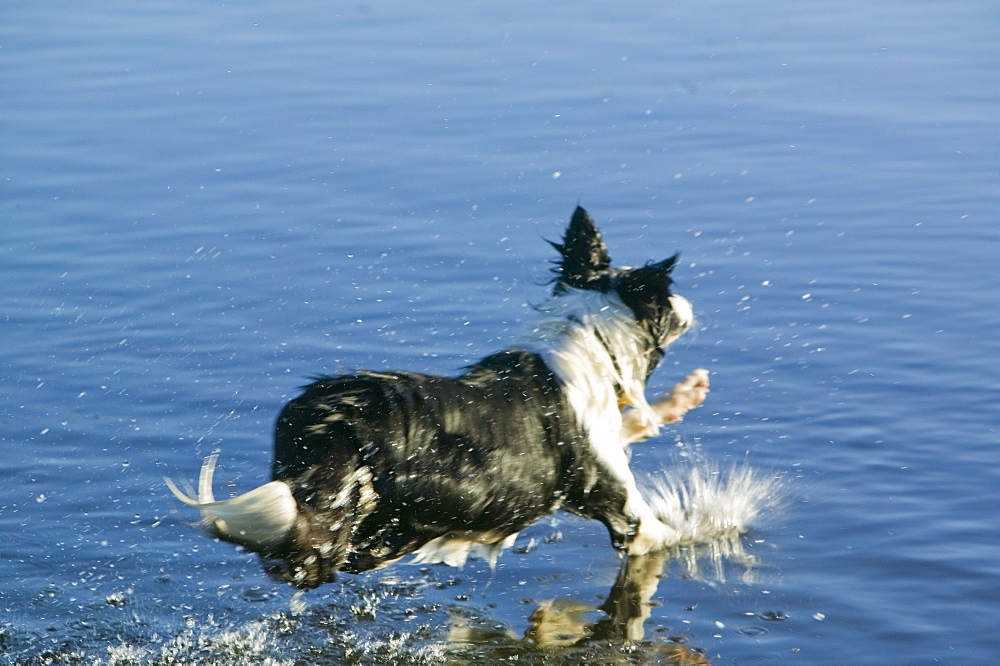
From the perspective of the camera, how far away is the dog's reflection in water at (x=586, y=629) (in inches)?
184

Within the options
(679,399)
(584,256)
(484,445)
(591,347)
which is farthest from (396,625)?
(584,256)

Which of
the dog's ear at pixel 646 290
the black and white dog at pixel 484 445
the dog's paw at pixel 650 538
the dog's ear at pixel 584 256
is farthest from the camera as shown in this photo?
the dog's paw at pixel 650 538

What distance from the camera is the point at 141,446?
6387 millimetres

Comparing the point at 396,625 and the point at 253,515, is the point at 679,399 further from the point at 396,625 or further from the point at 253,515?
the point at 253,515

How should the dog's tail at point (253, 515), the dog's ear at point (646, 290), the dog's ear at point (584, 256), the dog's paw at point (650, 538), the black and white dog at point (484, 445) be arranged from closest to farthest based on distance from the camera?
1. the dog's tail at point (253, 515)
2. the black and white dog at point (484, 445)
3. the dog's ear at point (646, 290)
4. the dog's ear at point (584, 256)
5. the dog's paw at point (650, 538)

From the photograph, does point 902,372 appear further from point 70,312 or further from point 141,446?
point 70,312

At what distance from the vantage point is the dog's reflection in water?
15.3 ft

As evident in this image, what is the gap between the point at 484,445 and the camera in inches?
181

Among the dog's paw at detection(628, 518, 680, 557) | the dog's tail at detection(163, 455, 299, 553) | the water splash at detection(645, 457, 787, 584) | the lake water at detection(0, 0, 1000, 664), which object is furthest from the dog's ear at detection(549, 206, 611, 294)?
the dog's tail at detection(163, 455, 299, 553)

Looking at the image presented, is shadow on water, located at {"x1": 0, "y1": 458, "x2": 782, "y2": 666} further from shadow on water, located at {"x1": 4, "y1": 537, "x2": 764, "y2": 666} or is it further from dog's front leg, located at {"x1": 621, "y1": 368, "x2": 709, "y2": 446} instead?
dog's front leg, located at {"x1": 621, "y1": 368, "x2": 709, "y2": 446}

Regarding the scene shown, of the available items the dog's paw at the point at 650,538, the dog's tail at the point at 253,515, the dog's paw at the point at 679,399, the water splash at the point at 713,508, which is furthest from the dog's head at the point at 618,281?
the dog's tail at the point at 253,515

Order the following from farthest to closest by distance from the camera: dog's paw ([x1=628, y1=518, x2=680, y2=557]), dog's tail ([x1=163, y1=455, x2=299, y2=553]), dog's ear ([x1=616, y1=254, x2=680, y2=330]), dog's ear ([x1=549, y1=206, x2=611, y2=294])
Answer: dog's paw ([x1=628, y1=518, x2=680, y2=557])
dog's ear ([x1=549, y1=206, x2=611, y2=294])
dog's ear ([x1=616, y1=254, x2=680, y2=330])
dog's tail ([x1=163, y1=455, x2=299, y2=553])

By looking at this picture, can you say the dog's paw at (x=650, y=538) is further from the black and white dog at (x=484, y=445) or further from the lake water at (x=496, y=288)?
the lake water at (x=496, y=288)

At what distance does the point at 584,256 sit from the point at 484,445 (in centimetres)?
89
